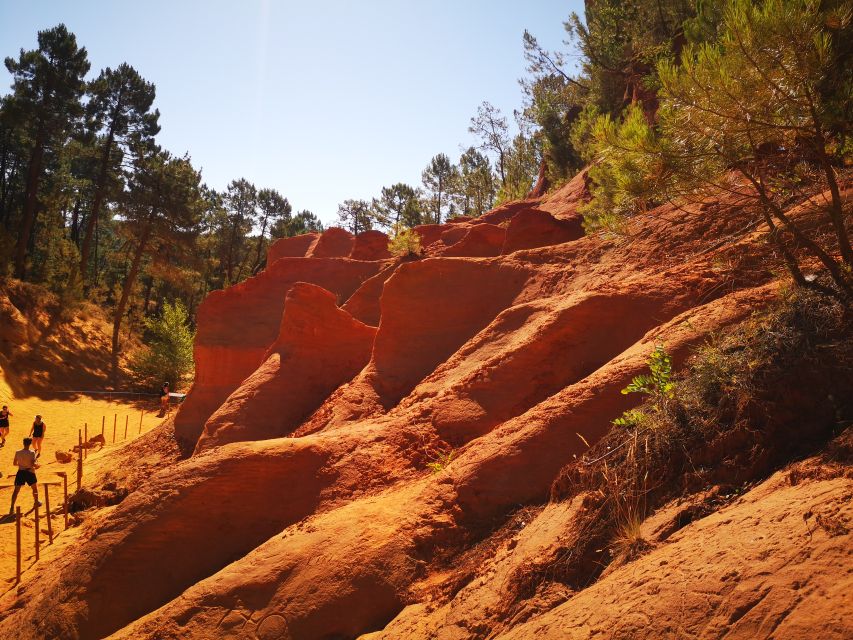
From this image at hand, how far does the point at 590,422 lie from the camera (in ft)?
20.8

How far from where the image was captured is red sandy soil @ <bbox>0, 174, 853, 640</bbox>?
347 centimetres

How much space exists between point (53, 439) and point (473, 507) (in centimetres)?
2170

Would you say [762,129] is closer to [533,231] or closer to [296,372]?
[533,231]

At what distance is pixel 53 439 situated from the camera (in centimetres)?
2195

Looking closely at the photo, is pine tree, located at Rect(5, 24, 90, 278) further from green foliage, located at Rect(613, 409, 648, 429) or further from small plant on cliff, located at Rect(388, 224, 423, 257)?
green foliage, located at Rect(613, 409, 648, 429)

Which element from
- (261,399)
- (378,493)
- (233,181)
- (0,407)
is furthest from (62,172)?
(378,493)

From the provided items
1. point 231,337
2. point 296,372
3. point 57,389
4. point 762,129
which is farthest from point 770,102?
point 57,389

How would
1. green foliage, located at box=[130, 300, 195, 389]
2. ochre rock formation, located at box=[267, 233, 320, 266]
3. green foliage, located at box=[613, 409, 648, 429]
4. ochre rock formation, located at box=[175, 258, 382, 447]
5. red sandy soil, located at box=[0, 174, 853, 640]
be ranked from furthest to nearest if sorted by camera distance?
green foliage, located at box=[130, 300, 195, 389], ochre rock formation, located at box=[267, 233, 320, 266], ochre rock formation, located at box=[175, 258, 382, 447], green foliage, located at box=[613, 409, 648, 429], red sandy soil, located at box=[0, 174, 853, 640]

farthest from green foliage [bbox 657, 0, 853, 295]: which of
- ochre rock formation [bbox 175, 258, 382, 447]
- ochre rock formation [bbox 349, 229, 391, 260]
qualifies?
ochre rock formation [bbox 349, 229, 391, 260]

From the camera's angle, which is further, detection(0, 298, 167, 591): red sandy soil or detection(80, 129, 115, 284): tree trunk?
detection(80, 129, 115, 284): tree trunk

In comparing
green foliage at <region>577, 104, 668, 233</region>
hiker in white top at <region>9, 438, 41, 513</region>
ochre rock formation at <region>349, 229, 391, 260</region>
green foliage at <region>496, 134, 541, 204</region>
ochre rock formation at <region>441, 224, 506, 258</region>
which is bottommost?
hiker in white top at <region>9, 438, 41, 513</region>

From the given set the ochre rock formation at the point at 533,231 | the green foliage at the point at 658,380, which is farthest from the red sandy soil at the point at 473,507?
the ochre rock formation at the point at 533,231

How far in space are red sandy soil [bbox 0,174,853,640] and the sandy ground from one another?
1369 mm

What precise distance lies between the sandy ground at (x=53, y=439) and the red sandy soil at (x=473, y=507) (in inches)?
53.9
